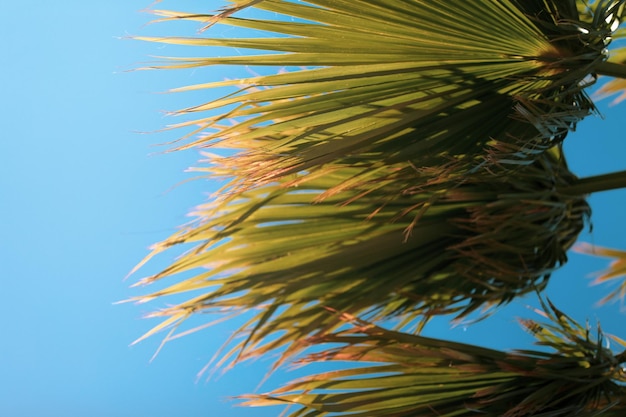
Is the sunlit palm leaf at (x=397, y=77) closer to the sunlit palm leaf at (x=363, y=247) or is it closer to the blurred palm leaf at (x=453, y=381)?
the sunlit palm leaf at (x=363, y=247)

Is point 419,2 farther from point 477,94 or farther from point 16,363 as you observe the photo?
point 16,363

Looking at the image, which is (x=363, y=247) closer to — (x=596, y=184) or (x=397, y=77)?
(x=397, y=77)

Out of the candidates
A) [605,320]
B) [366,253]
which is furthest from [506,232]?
[605,320]

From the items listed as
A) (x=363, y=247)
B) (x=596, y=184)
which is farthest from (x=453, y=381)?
(x=596, y=184)

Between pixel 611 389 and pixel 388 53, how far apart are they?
487 mm

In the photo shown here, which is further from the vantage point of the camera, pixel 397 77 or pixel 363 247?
pixel 363 247

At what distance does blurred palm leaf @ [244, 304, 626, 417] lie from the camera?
0.88 meters

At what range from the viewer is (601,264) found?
362cm

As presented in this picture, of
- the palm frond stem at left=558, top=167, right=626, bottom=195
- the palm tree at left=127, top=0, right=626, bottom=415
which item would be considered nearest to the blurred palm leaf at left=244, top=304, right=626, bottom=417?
the palm tree at left=127, top=0, right=626, bottom=415

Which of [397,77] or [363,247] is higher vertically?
[397,77]

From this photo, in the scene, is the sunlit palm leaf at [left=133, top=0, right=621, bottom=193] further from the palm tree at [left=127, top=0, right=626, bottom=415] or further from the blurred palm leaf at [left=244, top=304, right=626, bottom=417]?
the blurred palm leaf at [left=244, top=304, right=626, bottom=417]

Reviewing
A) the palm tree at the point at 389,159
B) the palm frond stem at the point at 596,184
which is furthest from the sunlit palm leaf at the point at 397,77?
the palm frond stem at the point at 596,184

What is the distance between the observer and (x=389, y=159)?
0.90 metres

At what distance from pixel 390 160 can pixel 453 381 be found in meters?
0.27
